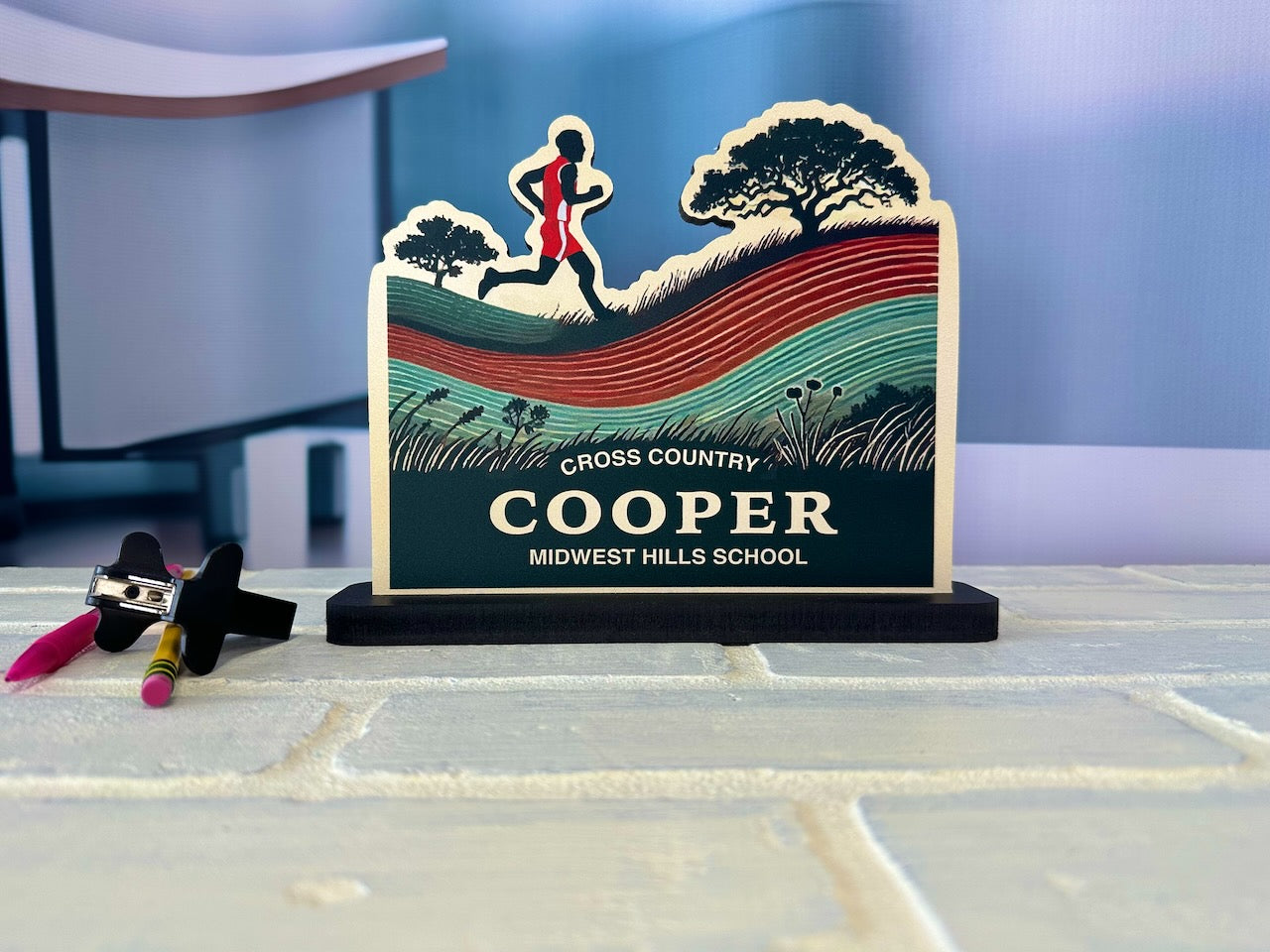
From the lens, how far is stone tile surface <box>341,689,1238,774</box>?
451 mm

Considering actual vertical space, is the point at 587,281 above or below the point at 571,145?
below

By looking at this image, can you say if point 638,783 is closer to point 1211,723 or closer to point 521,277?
point 1211,723

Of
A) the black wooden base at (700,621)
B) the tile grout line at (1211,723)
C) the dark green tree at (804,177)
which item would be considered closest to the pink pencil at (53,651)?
the black wooden base at (700,621)

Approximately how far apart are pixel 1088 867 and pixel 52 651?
63cm

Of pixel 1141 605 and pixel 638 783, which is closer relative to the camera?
pixel 638 783

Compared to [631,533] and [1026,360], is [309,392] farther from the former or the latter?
[1026,360]


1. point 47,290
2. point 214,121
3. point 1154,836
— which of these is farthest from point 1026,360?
point 47,290

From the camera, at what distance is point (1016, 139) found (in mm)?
1206

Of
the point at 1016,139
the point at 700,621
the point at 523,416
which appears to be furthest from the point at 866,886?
the point at 1016,139

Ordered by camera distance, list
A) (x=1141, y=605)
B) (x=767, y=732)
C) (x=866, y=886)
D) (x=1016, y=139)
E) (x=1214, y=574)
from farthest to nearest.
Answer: (x=1016, y=139), (x=1214, y=574), (x=1141, y=605), (x=767, y=732), (x=866, y=886)

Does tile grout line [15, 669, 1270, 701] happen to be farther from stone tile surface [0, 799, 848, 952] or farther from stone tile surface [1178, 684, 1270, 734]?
stone tile surface [0, 799, 848, 952]

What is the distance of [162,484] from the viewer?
1275 millimetres

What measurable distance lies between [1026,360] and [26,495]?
4.60ft

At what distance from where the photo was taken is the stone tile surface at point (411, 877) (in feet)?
1.00
